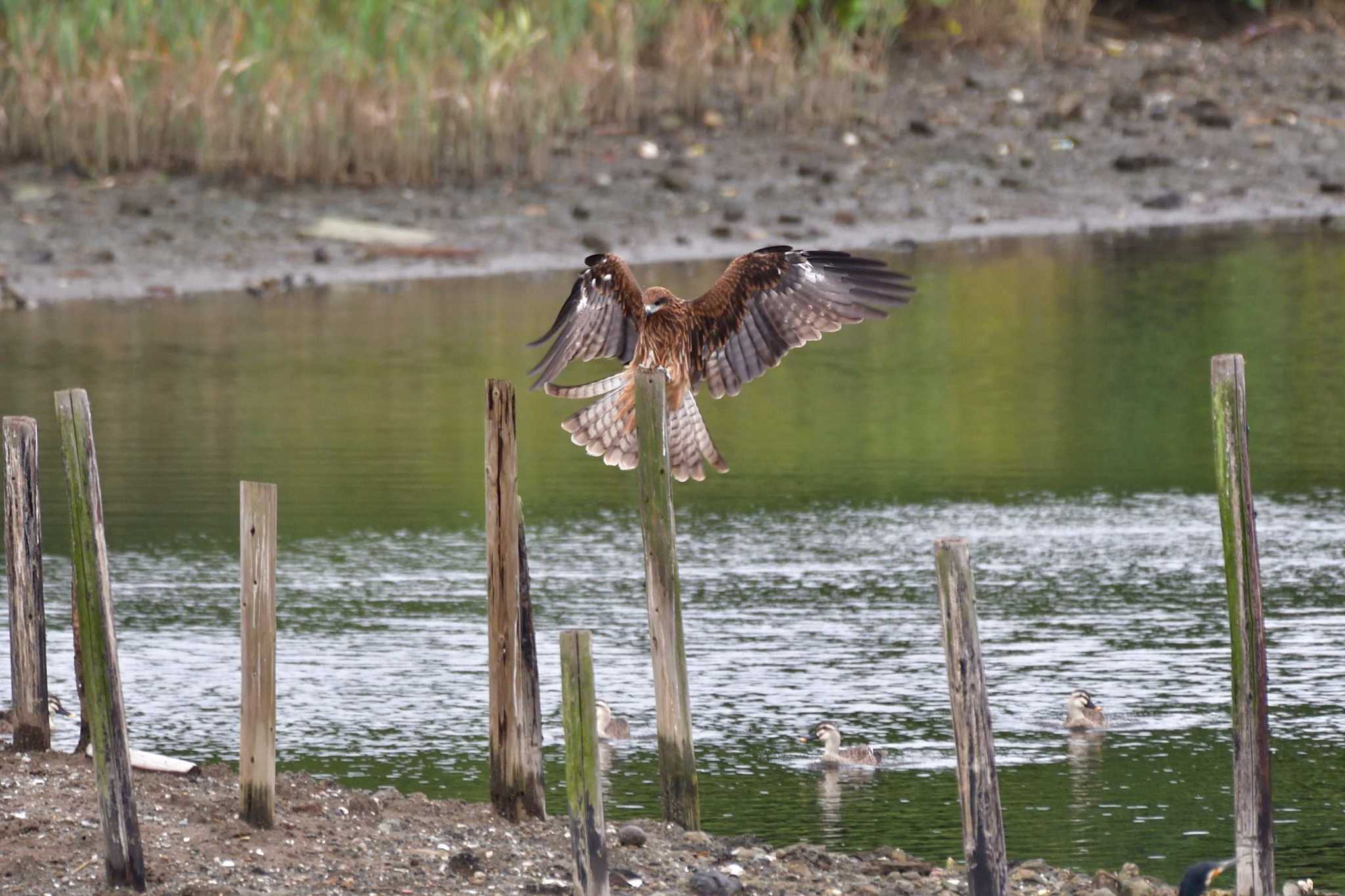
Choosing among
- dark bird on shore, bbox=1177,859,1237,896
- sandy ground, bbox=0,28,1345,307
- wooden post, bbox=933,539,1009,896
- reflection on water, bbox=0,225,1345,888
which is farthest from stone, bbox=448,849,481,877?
sandy ground, bbox=0,28,1345,307

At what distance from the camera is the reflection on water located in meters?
8.23

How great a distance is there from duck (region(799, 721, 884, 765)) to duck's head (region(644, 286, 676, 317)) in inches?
57.9

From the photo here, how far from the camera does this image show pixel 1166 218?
23.3 meters

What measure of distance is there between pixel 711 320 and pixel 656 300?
194mm

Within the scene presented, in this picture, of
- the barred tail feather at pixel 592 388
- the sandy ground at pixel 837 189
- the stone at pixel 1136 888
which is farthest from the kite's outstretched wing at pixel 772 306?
the sandy ground at pixel 837 189

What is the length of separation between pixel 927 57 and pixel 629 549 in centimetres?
1585

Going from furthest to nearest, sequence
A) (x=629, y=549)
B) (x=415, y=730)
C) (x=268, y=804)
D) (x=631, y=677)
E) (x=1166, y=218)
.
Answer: (x=1166, y=218) → (x=629, y=549) → (x=631, y=677) → (x=415, y=730) → (x=268, y=804)

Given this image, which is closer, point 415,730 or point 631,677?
point 415,730

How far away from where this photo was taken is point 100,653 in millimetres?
6562

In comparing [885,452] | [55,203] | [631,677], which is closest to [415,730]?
[631,677]

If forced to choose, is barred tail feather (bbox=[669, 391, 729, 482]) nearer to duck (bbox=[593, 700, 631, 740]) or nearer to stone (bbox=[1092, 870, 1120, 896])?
duck (bbox=[593, 700, 631, 740])

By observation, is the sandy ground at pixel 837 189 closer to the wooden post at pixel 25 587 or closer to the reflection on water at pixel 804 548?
the reflection on water at pixel 804 548

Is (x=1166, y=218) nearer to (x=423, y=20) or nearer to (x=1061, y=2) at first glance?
(x=1061, y=2)

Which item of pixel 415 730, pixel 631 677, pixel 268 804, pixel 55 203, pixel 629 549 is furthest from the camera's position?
pixel 55 203
